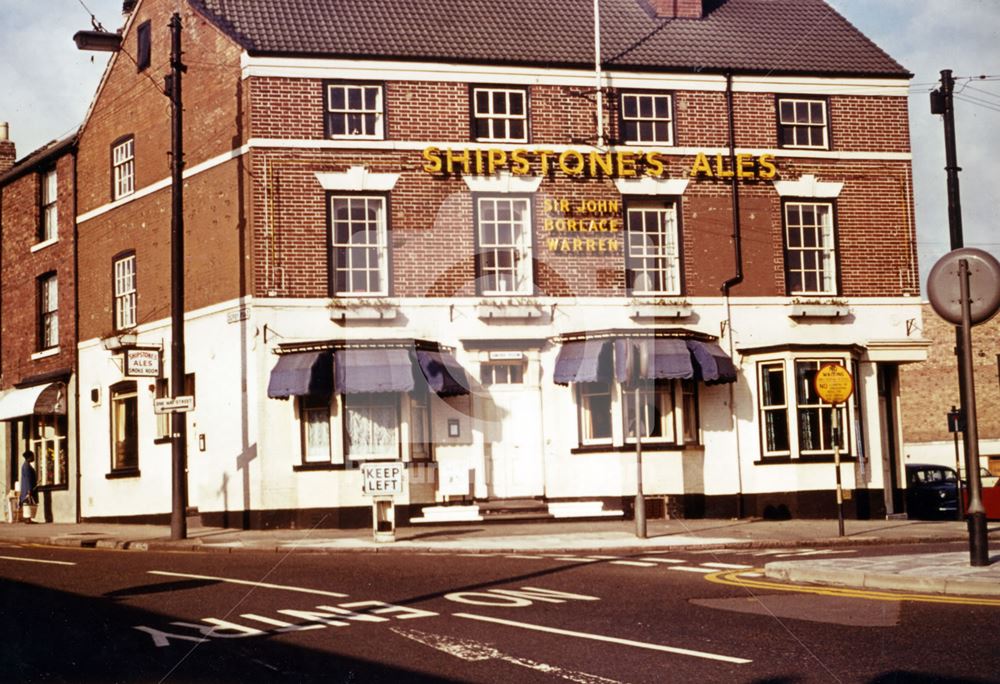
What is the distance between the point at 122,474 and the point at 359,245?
818 centimetres

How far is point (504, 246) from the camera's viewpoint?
88.2 feet

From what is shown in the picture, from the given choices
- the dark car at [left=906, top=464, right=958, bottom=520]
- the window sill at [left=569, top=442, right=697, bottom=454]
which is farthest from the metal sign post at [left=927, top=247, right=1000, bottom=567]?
the dark car at [left=906, top=464, right=958, bottom=520]

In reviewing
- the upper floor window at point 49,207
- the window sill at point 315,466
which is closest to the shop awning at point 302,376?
the window sill at point 315,466

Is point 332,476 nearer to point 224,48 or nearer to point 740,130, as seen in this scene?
point 224,48

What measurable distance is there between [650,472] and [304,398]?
7128 millimetres

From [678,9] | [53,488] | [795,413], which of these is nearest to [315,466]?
[795,413]

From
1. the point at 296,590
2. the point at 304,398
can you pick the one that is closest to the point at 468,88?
the point at 304,398

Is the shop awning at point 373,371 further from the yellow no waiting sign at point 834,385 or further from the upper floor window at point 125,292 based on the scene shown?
the yellow no waiting sign at point 834,385

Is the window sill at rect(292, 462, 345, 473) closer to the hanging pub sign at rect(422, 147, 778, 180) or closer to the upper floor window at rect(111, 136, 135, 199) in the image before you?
the hanging pub sign at rect(422, 147, 778, 180)

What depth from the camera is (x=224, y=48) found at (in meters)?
26.9

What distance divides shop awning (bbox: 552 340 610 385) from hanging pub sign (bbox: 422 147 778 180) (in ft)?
12.1

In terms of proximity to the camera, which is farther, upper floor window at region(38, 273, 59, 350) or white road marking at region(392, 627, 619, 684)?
upper floor window at region(38, 273, 59, 350)

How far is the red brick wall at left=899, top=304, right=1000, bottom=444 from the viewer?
192ft

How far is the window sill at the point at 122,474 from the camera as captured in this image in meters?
29.2
